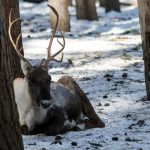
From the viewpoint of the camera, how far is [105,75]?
34.9 ft

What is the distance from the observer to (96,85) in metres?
9.84

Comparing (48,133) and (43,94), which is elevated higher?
(43,94)

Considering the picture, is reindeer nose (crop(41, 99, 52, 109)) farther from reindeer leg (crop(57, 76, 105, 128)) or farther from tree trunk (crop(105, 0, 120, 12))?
tree trunk (crop(105, 0, 120, 12))

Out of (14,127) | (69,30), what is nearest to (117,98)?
(14,127)

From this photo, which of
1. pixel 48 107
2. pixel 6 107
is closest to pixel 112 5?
pixel 48 107

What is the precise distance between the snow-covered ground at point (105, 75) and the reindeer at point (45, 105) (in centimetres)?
19

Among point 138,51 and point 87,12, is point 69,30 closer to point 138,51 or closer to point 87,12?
point 87,12

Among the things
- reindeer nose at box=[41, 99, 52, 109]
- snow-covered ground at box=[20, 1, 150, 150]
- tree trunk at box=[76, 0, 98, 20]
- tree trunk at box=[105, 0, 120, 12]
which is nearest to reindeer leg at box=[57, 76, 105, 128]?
snow-covered ground at box=[20, 1, 150, 150]

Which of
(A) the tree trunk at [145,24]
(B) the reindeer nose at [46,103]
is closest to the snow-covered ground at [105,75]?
(B) the reindeer nose at [46,103]

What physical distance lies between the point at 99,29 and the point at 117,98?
35.8 feet

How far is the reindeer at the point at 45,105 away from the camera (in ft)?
21.8

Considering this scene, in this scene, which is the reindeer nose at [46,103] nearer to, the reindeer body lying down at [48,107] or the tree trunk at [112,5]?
the reindeer body lying down at [48,107]

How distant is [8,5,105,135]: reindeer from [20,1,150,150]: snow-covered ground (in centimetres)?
19

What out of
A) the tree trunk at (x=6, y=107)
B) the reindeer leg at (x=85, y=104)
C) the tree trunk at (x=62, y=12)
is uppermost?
the tree trunk at (x=62, y=12)
